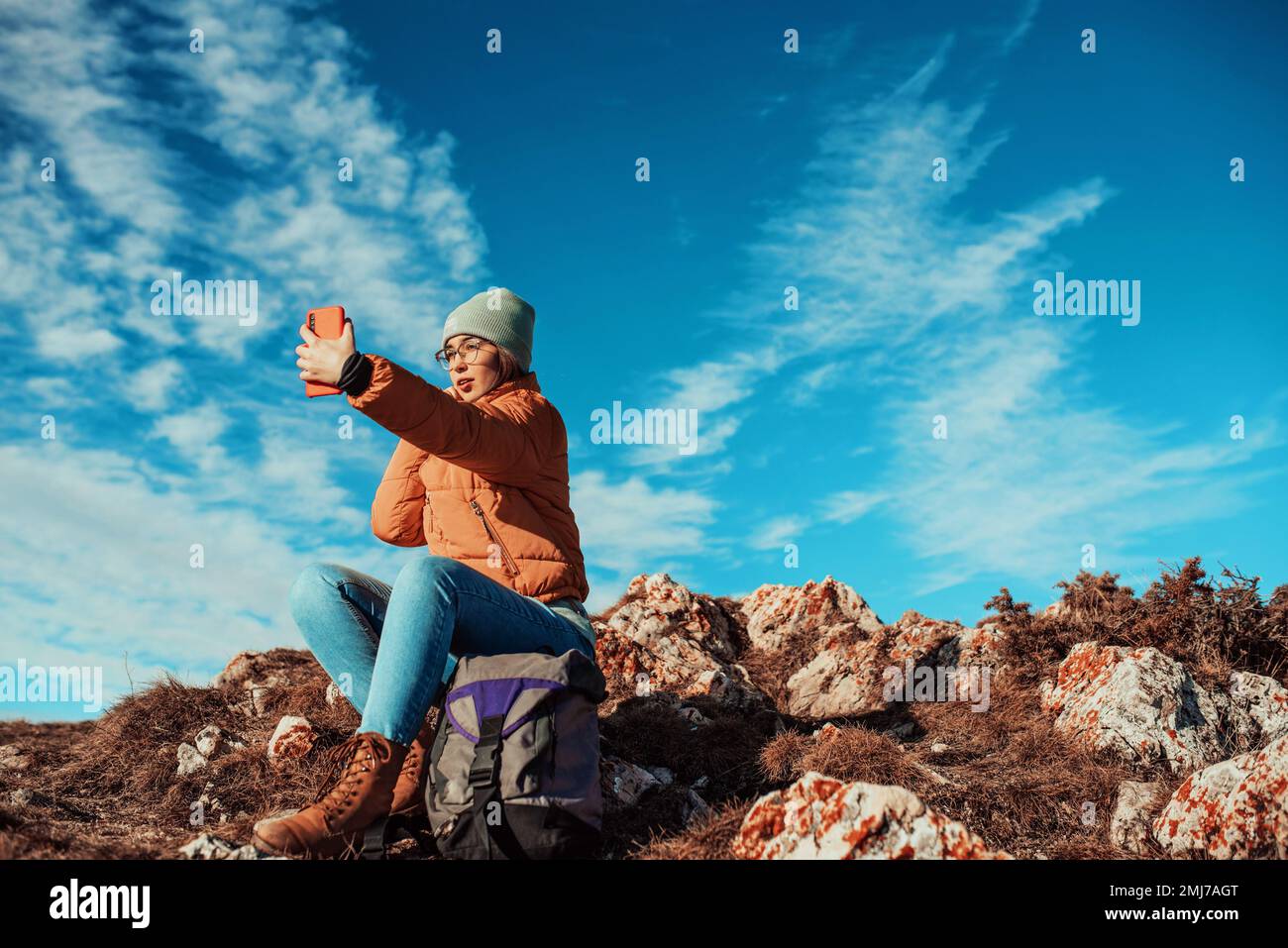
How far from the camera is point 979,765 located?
7.31 meters

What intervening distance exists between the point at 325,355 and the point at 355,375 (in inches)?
9.0

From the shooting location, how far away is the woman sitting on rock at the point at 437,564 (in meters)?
4.52

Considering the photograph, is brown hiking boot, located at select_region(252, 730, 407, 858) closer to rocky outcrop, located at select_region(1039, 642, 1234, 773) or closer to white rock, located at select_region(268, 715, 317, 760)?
white rock, located at select_region(268, 715, 317, 760)

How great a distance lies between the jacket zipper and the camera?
537cm

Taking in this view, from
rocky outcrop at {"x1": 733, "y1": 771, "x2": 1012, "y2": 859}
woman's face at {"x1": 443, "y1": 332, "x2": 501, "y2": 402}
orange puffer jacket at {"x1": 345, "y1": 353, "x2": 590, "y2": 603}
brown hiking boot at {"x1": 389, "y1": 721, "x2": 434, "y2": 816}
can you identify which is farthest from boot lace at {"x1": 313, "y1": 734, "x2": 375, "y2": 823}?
woman's face at {"x1": 443, "y1": 332, "x2": 501, "y2": 402}

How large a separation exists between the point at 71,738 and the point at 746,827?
27.8 feet

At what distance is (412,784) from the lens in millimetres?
4984

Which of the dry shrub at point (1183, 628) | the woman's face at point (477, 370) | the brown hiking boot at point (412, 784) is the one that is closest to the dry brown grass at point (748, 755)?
the dry shrub at point (1183, 628)

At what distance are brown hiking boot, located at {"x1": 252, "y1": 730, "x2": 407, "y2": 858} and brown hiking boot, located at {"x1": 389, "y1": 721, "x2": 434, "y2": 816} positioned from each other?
1.02ft

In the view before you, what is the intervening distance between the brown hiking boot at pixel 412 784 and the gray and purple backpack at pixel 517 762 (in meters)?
0.14

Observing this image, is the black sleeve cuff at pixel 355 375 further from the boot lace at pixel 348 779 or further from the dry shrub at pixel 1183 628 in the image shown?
the dry shrub at pixel 1183 628

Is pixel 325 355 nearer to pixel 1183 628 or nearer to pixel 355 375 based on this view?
pixel 355 375
